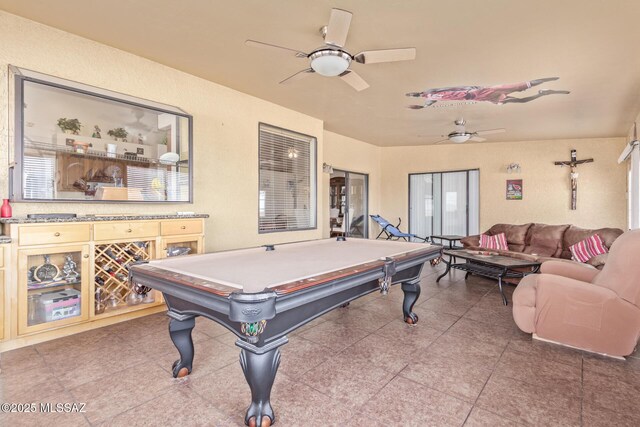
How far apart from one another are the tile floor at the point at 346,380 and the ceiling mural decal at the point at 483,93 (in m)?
2.98

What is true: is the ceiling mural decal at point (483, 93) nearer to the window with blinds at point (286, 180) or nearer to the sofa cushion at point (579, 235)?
the window with blinds at point (286, 180)

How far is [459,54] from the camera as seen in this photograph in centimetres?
322

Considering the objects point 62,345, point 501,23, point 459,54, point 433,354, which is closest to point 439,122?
point 459,54

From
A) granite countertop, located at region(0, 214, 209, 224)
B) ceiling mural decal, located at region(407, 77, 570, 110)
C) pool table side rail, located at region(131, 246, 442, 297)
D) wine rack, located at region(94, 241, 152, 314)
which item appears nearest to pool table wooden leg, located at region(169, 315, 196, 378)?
pool table side rail, located at region(131, 246, 442, 297)

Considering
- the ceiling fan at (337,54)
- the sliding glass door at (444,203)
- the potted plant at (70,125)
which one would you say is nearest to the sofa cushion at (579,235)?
the sliding glass door at (444,203)

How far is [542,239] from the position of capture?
215 inches

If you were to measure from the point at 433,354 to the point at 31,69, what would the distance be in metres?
4.23

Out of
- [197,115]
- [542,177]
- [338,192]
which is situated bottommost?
[338,192]

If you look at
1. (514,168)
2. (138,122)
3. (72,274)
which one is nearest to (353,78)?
(138,122)

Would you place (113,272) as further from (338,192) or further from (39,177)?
(338,192)

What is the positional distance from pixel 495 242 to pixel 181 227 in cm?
531

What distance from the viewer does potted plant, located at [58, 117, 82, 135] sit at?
288 cm

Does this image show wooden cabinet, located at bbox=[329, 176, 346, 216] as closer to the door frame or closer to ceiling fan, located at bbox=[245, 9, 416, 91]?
the door frame

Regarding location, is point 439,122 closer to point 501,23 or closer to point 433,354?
point 501,23
